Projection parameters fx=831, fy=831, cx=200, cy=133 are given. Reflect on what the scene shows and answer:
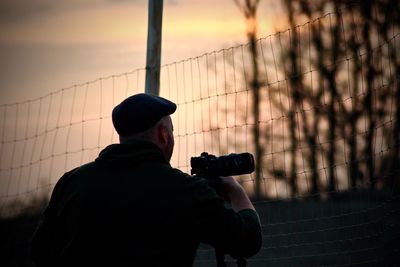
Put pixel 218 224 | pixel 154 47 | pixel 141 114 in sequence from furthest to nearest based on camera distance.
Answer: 1. pixel 154 47
2. pixel 141 114
3. pixel 218 224

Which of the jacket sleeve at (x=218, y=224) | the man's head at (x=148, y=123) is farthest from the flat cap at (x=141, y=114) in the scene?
the jacket sleeve at (x=218, y=224)

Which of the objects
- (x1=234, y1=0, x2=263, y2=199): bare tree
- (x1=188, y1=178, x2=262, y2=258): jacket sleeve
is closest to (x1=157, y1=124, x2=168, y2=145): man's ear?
(x1=188, y1=178, x2=262, y2=258): jacket sleeve

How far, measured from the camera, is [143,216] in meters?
2.76

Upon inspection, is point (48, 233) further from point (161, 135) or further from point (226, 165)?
point (226, 165)

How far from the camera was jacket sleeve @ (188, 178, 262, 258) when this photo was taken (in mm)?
2752

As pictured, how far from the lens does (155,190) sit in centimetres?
277

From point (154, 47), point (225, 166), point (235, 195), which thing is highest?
point (154, 47)

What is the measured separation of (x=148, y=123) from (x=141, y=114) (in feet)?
0.13

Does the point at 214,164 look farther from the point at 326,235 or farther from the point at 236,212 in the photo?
the point at 326,235

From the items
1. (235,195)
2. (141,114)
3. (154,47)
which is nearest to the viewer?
(141,114)

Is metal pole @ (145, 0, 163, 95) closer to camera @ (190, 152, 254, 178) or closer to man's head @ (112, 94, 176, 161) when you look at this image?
camera @ (190, 152, 254, 178)

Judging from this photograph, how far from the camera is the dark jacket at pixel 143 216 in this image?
2748 mm

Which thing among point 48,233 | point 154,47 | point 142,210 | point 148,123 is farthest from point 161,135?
point 154,47

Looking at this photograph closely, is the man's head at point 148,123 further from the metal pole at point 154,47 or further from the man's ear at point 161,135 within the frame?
the metal pole at point 154,47
